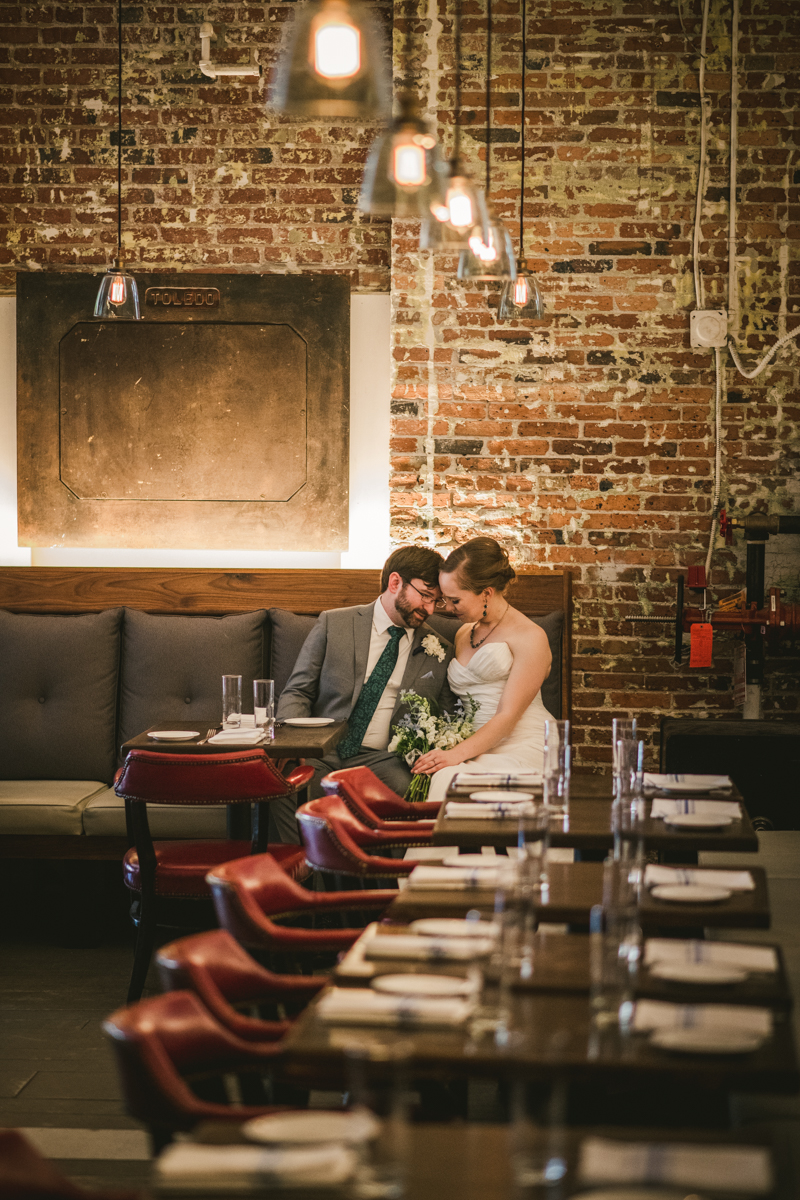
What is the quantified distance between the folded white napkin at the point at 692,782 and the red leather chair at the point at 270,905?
97 cm

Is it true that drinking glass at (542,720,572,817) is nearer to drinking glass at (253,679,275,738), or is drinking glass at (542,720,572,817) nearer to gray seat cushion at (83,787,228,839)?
drinking glass at (253,679,275,738)

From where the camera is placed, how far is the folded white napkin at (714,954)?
1.86m

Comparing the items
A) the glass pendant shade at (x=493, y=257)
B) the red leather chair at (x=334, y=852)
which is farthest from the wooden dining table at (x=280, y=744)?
the glass pendant shade at (x=493, y=257)

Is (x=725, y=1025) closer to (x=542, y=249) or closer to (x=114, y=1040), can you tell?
(x=114, y=1040)

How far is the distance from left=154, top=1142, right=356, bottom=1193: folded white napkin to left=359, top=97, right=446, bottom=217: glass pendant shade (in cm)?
196

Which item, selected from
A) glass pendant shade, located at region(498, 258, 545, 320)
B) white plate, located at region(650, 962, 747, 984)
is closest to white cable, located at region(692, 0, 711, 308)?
glass pendant shade, located at region(498, 258, 545, 320)

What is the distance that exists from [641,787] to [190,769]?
4.18 feet

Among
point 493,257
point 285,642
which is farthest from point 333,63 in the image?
point 285,642

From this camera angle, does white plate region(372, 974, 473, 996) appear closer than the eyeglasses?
Yes

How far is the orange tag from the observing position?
4621 mm

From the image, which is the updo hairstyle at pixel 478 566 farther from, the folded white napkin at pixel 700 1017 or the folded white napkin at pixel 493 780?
the folded white napkin at pixel 700 1017

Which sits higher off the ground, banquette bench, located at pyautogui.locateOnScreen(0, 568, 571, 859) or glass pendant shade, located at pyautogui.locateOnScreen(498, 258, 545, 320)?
glass pendant shade, located at pyautogui.locateOnScreen(498, 258, 545, 320)

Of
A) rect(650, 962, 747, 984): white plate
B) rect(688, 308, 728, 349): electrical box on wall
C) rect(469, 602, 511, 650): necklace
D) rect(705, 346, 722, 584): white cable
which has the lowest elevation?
rect(650, 962, 747, 984): white plate

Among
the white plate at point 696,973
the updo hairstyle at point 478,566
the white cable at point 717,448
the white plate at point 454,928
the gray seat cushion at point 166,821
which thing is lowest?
the gray seat cushion at point 166,821
